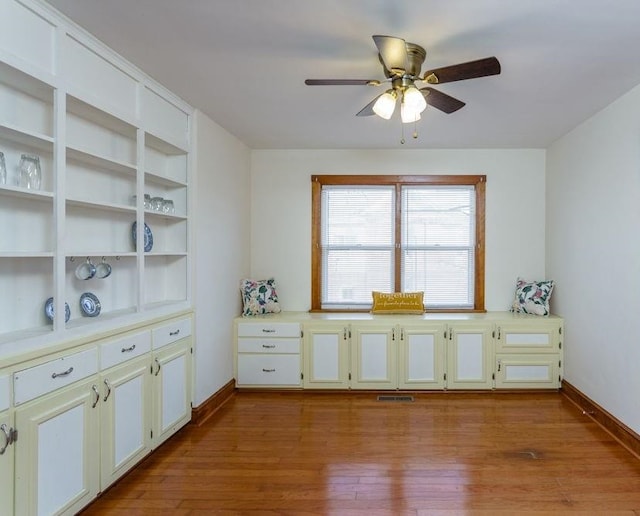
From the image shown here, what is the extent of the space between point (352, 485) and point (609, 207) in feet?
9.24

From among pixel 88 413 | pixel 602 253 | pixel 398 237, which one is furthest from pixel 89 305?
pixel 602 253

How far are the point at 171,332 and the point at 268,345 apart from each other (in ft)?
4.26

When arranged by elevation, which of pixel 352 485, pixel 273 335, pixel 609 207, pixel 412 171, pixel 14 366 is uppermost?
pixel 412 171

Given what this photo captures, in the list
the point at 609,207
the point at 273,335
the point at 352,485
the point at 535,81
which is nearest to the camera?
the point at 352,485

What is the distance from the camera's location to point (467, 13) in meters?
1.91

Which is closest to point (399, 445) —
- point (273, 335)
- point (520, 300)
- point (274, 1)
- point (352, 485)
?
point (352, 485)

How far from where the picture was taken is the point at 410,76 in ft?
7.23

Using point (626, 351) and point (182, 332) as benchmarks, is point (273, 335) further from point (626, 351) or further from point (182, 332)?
point (626, 351)

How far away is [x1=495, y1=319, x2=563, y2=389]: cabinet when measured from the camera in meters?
3.98

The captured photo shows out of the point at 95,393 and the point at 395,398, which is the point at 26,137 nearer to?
the point at 95,393

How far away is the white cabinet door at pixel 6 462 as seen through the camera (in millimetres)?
1678

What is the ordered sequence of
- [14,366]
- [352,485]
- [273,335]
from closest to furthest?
[14,366] → [352,485] → [273,335]

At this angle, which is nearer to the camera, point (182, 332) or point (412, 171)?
point (182, 332)

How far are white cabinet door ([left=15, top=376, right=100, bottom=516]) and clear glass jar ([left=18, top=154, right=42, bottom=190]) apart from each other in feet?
3.26
